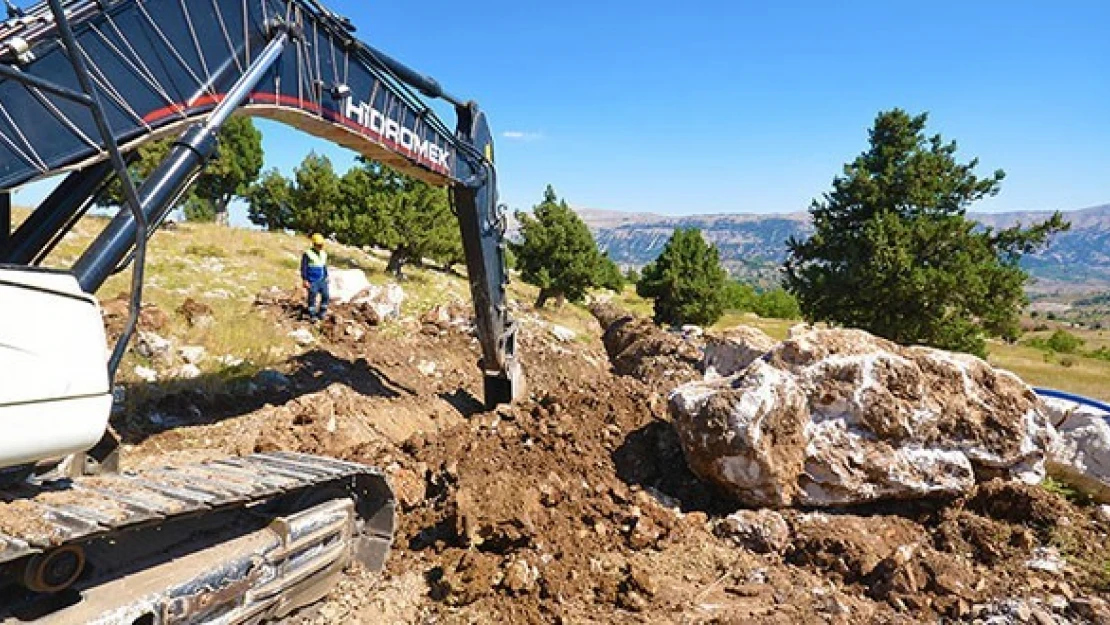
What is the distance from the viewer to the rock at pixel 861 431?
519cm

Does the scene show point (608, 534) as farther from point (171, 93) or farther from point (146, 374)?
point (146, 374)

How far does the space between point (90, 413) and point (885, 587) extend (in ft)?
14.8

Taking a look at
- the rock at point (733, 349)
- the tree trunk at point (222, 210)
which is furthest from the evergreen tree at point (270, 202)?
the rock at point (733, 349)

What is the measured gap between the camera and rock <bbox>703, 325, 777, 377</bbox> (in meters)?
8.82

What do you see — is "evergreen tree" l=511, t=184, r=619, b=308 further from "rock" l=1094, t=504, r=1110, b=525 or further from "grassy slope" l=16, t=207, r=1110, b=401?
"rock" l=1094, t=504, r=1110, b=525

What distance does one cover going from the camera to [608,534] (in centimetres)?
491

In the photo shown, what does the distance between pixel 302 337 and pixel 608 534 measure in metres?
7.03

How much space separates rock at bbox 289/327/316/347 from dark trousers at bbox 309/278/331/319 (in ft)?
1.88

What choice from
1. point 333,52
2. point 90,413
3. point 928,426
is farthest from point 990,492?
point 333,52

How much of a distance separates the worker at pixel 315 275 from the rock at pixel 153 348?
108 inches

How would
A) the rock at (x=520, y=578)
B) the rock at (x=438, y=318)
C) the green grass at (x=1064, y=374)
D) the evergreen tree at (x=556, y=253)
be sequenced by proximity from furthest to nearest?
1. the evergreen tree at (x=556, y=253)
2. the green grass at (x=1064, y=374)
3. the rock at (x=438, y=318)
4. the rock at (x=520, y=578)

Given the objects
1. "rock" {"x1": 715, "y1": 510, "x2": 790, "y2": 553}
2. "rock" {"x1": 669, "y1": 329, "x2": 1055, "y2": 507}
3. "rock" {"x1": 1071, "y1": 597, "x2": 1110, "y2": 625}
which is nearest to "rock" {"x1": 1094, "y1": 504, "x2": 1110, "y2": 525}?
"rock" {"x1": 669, "y1": 329, "x2": 1055, "y2": 507}

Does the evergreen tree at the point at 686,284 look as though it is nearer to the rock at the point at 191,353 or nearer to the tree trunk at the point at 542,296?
the tree trunk at the point at 542,296

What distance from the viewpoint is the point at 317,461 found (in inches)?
174
